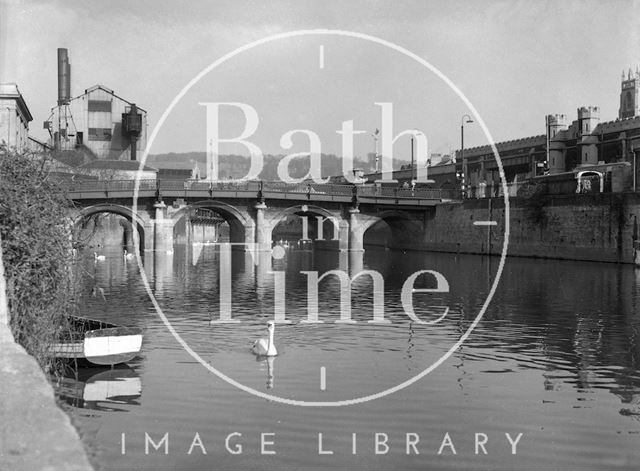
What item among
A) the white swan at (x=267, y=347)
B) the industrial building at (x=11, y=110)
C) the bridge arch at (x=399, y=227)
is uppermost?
the industrial building at (x=11, y=110)

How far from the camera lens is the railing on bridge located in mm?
→ 81000

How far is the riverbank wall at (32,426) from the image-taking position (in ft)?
22.0

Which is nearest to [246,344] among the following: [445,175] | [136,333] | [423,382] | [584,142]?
[136,333]

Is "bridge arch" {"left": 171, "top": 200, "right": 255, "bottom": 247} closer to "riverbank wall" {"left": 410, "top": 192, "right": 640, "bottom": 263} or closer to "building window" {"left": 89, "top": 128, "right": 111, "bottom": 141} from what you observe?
"riverbank wall" {"left": 410, "top": 192, "right": 640, "bottom": 263}

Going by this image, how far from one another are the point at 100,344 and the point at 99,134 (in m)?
104

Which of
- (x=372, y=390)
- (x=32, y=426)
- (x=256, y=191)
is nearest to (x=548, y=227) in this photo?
(x=256, y=191)

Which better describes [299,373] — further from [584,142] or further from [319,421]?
[584,142]

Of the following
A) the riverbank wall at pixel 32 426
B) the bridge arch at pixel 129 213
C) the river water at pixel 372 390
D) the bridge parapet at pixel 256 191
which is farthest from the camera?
the bridge arch at pixel 129 213

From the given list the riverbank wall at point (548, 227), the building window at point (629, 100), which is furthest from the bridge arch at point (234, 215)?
the building window at point (629, 100)

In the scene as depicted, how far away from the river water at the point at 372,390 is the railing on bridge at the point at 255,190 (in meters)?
47.1

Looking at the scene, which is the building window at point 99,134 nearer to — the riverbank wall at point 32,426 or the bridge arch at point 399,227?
the bridge arch at point 399,227

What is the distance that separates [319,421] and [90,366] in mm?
7493

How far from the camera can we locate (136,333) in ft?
66.6

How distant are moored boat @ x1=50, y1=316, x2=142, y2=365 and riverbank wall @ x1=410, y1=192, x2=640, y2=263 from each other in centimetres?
4937
